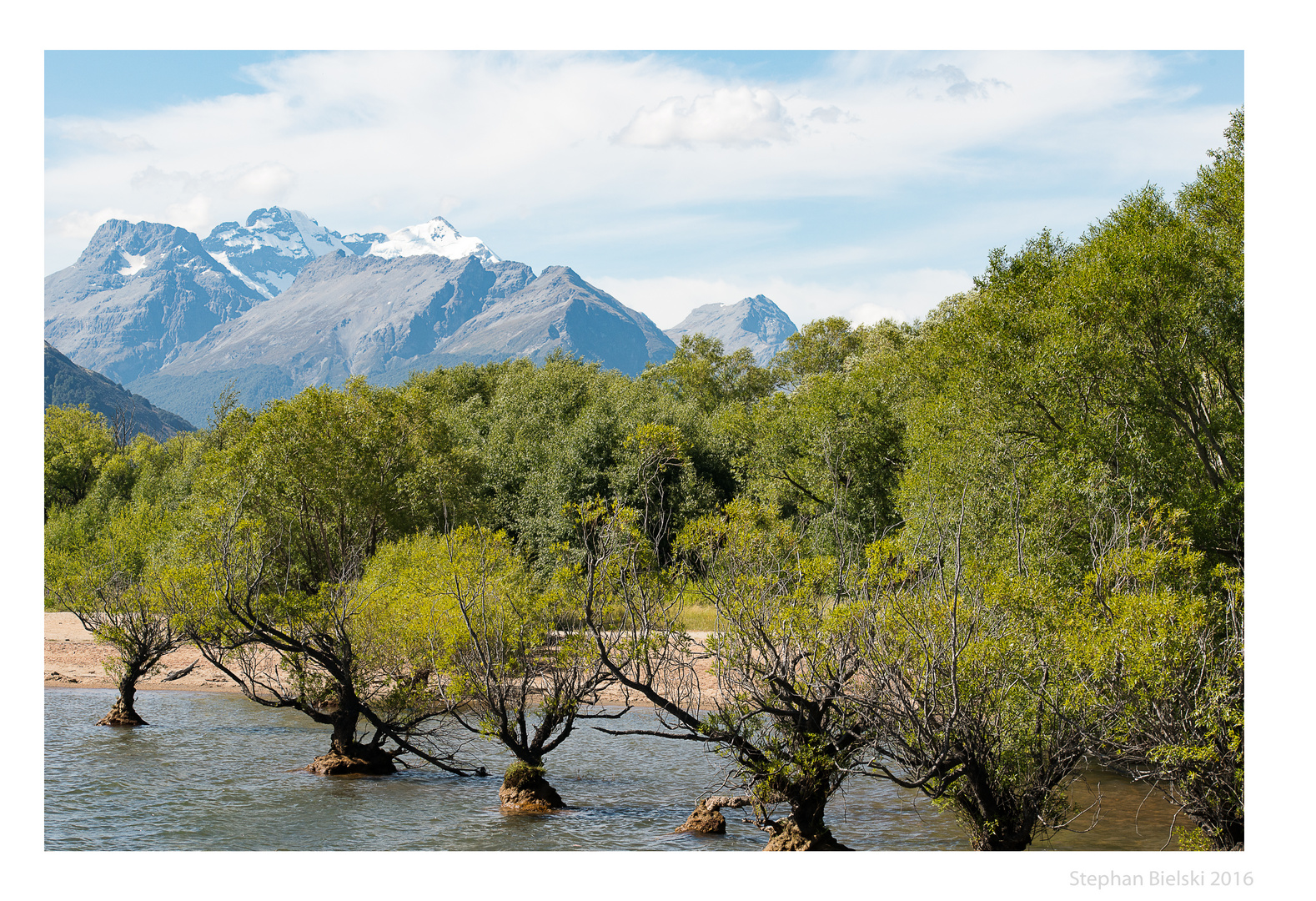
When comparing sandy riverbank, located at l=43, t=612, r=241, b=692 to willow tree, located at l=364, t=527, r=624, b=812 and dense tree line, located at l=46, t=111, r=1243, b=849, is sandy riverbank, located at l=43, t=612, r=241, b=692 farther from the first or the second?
willow tree, located at l=364, t=527, r=624, b=812

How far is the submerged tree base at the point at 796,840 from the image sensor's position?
16203 millimetres

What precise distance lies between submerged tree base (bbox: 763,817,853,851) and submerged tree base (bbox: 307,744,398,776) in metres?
12.4

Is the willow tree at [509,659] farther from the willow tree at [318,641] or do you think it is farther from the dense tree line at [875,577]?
the willow tree at [318,641]

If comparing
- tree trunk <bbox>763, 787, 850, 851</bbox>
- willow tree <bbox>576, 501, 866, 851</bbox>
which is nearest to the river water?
tree trunk <bbox>763, 787, 850, 851</bbox>

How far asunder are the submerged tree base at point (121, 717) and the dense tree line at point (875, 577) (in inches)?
5.8

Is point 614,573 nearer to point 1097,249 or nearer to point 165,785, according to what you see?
point 165,785

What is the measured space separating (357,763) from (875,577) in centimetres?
1618

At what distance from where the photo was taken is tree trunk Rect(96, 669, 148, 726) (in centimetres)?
3125

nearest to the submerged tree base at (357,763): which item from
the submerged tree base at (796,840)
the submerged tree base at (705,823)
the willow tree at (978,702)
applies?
the submerged tree base at (705,823)

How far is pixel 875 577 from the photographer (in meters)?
15.6

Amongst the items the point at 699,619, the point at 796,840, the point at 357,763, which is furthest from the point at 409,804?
the point at 699,619

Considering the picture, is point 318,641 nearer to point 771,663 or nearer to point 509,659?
point 509,659
